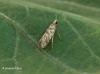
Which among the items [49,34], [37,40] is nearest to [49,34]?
[49,34]

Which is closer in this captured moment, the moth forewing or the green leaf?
the green leaf

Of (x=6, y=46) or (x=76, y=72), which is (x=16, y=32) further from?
(x=76, y=72)

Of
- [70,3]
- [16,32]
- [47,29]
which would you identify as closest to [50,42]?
[47,29]

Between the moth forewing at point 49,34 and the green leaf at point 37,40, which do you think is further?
the moth forewing at point 49,34

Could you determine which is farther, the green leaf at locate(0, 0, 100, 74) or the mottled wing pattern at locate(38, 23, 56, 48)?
the mottled wing pattern at locate(38, 23, 56, 48)

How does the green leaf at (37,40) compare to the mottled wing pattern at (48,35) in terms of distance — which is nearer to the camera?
the green leaf at (37,40)

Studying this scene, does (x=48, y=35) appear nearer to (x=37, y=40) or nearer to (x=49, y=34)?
(x=49, y=34)

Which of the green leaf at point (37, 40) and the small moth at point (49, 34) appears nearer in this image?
the green leaf at point (37, 40)

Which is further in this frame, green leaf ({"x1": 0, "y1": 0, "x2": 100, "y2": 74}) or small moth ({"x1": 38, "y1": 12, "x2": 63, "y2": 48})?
small moth ({"x1": 38, "y1": 12, "x2": 63, "y2": 48})
